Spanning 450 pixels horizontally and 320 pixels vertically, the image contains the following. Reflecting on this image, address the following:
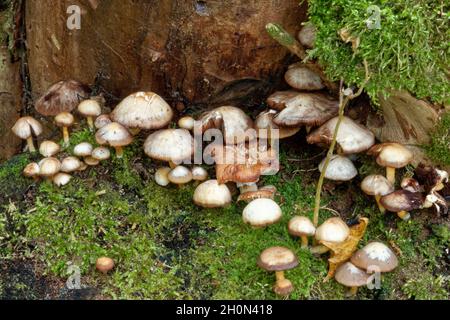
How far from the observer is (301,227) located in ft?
11.7

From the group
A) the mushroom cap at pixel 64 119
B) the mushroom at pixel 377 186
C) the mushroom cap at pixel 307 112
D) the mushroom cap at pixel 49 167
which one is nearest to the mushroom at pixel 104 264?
the mushroom cap at pixel 49 167

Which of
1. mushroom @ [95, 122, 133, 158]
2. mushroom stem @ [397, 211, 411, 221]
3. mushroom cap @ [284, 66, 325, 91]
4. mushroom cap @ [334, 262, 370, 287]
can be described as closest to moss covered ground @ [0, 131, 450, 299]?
mushroom stem @ [397, 211, 411, 221]

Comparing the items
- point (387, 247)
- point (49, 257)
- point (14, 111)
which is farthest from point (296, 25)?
point (14, 111)

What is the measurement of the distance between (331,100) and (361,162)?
51 centimetres

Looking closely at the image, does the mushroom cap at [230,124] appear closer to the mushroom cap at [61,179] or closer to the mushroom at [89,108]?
the mushroom at [89,108]

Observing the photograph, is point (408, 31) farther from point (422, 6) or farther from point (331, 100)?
point (331, 100)

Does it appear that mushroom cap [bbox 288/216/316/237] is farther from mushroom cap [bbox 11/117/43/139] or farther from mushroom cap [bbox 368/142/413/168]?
mushroom cap [bbox 11/117/43/139]

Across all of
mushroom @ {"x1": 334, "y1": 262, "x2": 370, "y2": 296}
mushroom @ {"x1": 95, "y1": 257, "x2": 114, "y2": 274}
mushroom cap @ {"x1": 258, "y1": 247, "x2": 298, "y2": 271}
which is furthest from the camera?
mushroom @ {"x1": 95, "y1": 257, "x2": 114, "y2": 274}

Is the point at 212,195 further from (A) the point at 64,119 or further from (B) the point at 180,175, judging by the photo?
(A) the point at 64,119

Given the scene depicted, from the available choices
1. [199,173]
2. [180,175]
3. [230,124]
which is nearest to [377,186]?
[230,124]

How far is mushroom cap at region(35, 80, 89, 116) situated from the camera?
4371 mm

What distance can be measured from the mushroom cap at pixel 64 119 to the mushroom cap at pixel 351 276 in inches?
89.7

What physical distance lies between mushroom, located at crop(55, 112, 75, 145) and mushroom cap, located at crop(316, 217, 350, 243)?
6.75 feet

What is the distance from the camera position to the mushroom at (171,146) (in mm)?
3883
